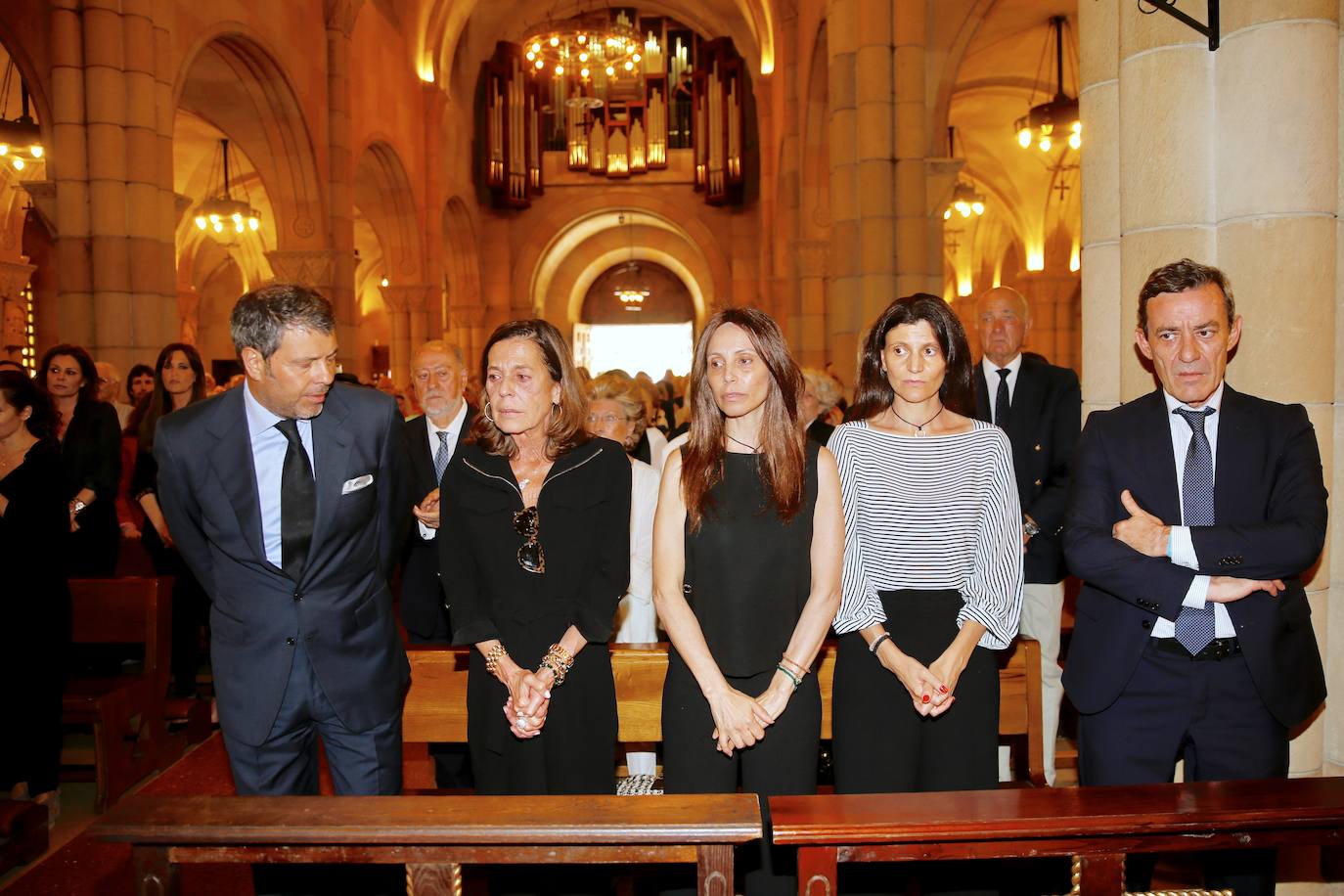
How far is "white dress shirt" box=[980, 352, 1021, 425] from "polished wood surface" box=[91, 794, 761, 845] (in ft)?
8.41

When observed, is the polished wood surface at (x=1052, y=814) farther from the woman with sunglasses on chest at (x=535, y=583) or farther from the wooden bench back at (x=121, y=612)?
the wooden bench back at (x=121, y=612)

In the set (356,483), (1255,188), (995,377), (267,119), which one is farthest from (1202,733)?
(267,119)

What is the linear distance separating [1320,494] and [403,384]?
49.3 ft

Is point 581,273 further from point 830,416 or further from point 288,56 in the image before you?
point 830,416

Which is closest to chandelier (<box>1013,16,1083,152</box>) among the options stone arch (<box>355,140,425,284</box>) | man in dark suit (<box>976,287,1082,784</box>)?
man in dark suit (<box>976,287,1082,784</box>)

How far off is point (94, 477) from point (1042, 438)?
4.19 metres

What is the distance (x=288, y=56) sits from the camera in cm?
1122

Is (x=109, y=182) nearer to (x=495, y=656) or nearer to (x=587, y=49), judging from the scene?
(x=495, y=656)

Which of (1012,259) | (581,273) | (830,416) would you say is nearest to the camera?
(830,416)

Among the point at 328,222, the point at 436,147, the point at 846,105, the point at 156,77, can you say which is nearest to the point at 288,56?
the point at 328,222

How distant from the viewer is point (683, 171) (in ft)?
71.0

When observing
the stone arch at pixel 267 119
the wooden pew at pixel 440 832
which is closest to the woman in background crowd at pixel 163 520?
the wooden pew at pixel 440 832

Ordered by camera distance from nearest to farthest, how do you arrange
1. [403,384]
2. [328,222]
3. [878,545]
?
[878,545] → [328,222] → [403,384]

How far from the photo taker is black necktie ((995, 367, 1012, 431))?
3871 mm
